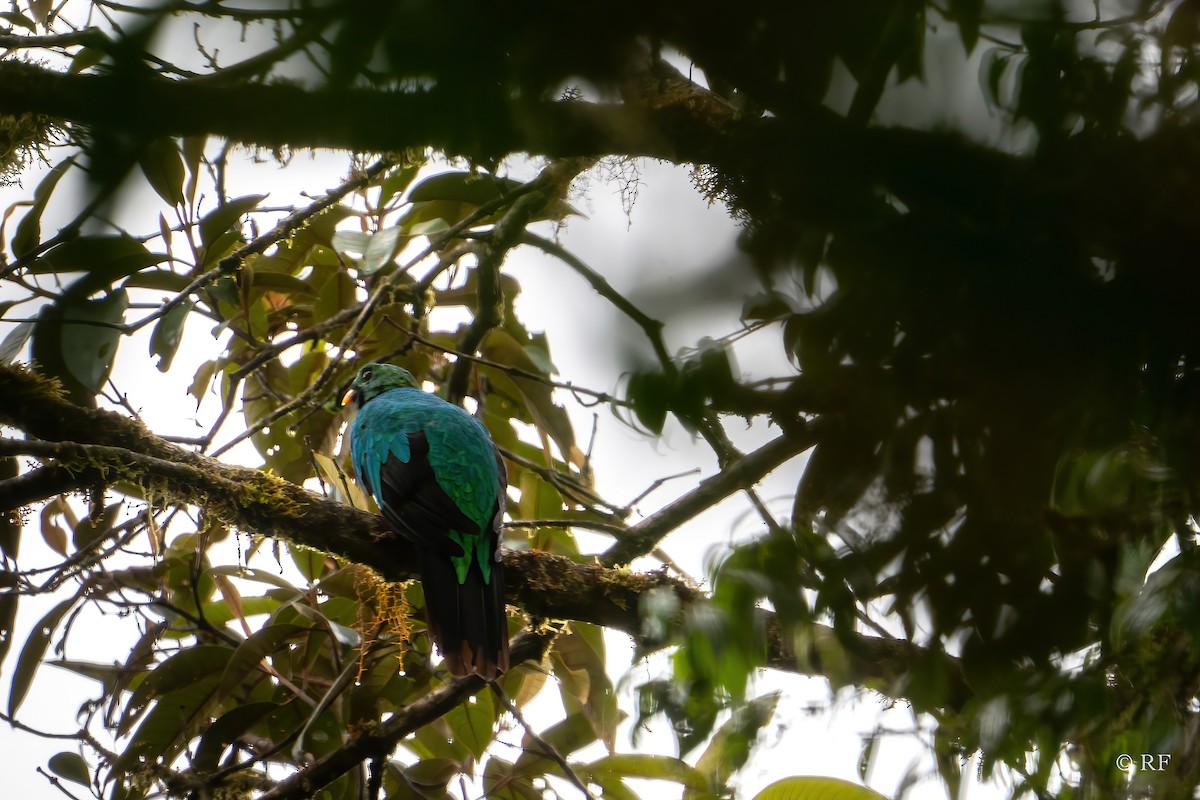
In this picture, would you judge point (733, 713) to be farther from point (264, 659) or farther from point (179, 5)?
point (264, 659)

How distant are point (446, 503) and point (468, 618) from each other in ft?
1.51

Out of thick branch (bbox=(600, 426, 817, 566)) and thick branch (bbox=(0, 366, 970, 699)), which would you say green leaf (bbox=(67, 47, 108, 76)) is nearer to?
thick branch (bbox=(600, 426, 817, 566))

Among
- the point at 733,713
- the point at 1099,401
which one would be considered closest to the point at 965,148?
the point at 1099,401

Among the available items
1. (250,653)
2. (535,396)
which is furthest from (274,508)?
(535,396)

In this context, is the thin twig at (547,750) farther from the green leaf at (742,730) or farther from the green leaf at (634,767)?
the green leaf at (742,730)

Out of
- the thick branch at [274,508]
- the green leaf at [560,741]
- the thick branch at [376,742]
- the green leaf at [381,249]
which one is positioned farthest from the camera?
the green leaf at [560,741]

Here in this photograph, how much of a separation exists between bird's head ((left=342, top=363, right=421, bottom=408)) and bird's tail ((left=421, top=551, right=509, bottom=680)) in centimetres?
180

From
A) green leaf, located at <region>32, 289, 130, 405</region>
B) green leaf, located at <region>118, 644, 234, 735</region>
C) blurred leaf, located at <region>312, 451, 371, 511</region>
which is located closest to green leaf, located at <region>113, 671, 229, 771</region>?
green leaf, located at <region>118, 644, 234, 735</region>

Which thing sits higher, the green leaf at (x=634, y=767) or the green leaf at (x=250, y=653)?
the green leaf at (x=250, y=653)

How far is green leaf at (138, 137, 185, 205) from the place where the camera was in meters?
0.74

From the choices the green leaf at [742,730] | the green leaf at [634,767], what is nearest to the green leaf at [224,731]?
the green leaf at [634,767]

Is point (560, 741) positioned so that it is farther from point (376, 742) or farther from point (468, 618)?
point (468, 618)

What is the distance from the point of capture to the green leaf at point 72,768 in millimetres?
3830

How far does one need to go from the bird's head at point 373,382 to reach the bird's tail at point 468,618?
1795 millimetres
